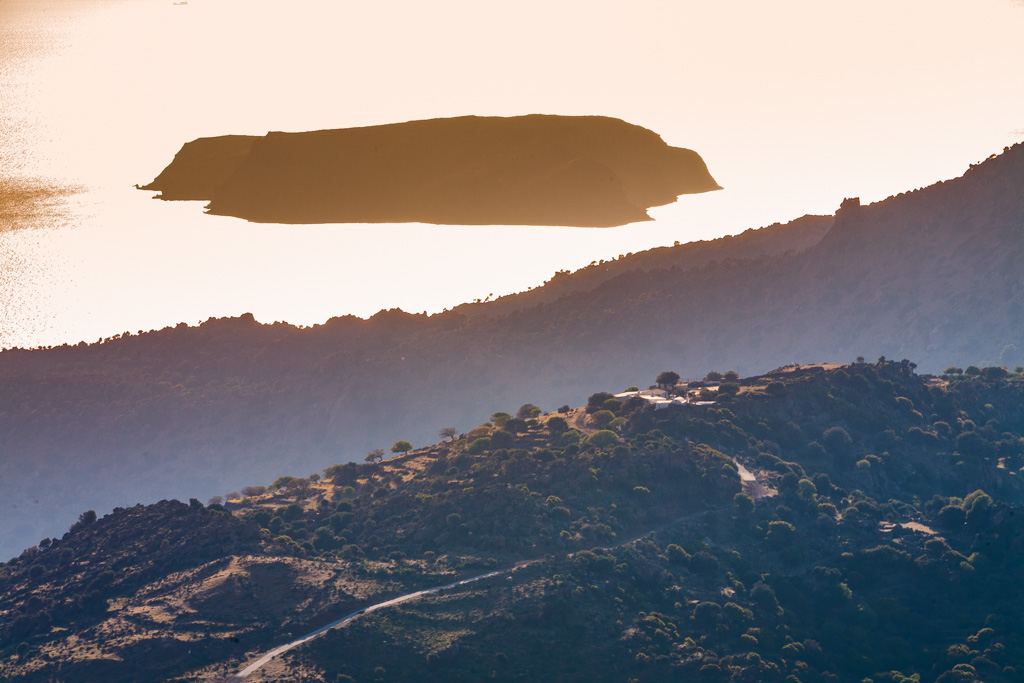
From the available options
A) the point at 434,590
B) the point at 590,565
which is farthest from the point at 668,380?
the point at 434,590

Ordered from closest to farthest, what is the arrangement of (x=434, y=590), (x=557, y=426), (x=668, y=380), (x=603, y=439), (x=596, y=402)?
(x=434, y=590) < (x=603, y=439) < (x=557, y=426) < (x=596, y=402) < (x=668, y=380)

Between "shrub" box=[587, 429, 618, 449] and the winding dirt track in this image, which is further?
"shrub" box=[587, 429, 618, 449]

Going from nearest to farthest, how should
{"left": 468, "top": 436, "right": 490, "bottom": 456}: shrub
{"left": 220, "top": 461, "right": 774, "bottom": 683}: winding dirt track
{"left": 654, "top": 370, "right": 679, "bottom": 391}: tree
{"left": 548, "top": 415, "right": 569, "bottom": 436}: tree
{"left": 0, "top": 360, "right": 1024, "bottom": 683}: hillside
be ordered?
{"left": 220, "top": 461, "right": 774, "bottom": 683}: winding dirt track → {"left": 0, "top": 360, "right": 1024, "bottom": 683}: hillside → {"left": 468, "top": 436, "right": 490, "bottom": 456}: shrub → {"left": 548, "top": 415, "right": 569, "bottom": 436}: tree → {"left": 654, "top": 370, "right": 679, "bottom": 391}: tree

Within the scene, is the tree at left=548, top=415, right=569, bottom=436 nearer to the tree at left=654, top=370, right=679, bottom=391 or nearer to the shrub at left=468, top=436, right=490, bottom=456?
the shrub at left=468, top=436, right=490, bottom=456

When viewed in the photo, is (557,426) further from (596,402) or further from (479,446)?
(479,446)

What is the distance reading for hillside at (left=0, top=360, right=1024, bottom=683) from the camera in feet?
285

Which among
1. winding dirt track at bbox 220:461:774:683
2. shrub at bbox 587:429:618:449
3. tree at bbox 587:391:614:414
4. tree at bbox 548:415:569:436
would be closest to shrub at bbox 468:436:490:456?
tree at bbox 548:415:569:436

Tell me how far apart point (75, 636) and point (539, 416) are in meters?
69.4

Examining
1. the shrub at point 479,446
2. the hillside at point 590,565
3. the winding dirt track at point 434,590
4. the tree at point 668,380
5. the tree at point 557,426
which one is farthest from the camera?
the tree at point 668,380

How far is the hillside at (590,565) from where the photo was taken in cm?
8675

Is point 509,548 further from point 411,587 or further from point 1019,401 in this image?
point 1019,401

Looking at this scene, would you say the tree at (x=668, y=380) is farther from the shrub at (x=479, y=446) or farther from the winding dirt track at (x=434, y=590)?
the shrub at (x=479, y=446)

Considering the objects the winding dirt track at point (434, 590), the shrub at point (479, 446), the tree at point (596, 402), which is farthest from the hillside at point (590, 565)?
the tree at point (596, 402)

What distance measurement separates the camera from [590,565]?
97.8 meters
